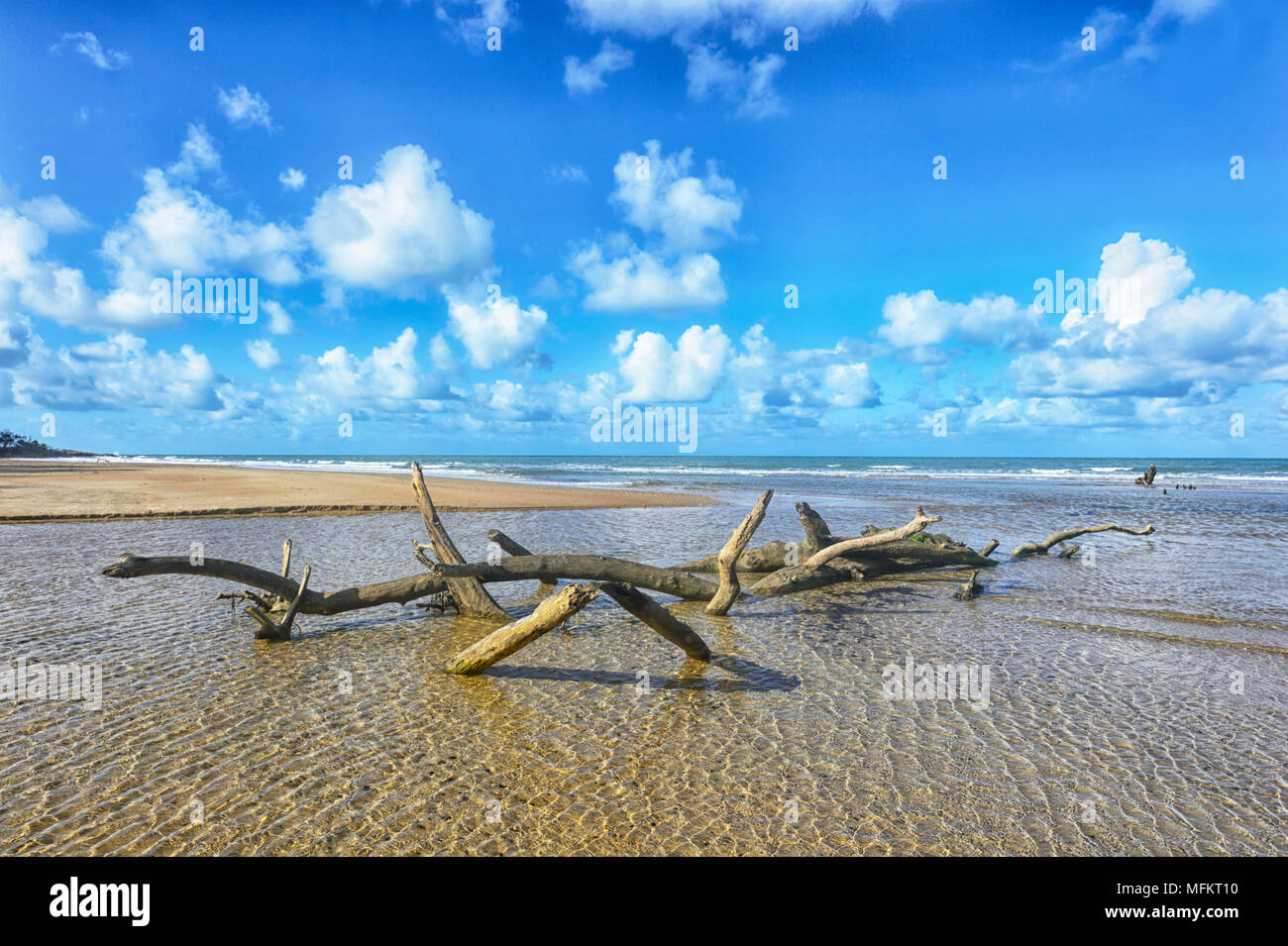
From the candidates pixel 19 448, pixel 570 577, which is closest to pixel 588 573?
pixel 570 577

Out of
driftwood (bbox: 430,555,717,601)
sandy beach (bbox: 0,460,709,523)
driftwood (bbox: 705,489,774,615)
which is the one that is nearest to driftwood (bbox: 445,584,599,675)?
driftwood (bbox: 430,555,717,601)

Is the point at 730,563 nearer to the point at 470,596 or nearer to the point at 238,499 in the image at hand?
the point at 470,596

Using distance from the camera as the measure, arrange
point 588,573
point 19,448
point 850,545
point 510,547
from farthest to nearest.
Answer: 1. point 19,448
2. point 850,545
3. point 510,547
4. point 588,573

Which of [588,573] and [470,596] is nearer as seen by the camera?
[470,596]

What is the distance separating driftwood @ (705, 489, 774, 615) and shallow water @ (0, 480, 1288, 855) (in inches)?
14.4

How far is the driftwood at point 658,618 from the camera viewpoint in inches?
298

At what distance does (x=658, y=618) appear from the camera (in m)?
8.19

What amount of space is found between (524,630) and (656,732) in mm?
1879

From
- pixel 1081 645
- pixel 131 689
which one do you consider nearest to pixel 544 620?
pixel 131 689

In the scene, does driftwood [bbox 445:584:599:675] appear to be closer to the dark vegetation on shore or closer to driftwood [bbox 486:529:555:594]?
driftwood [bbox 486:529:555:594]

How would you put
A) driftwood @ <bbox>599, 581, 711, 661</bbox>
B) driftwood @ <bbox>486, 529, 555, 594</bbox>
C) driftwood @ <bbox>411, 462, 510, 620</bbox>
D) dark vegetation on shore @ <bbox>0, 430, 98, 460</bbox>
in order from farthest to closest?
dark vegetation on shore @ <bbox>0, 430, 98, 460</bbox> < driftwood @ <bbox>486, 529, 555, 594</bbox> < driftwood @ <bbox>411, 462, 510, 620</bbox> < driftwood @ <bbox>599, 581, 711, 661</bbox>

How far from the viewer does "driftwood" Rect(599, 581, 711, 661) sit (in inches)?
298

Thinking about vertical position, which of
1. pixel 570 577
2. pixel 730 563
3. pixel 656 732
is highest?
pixel 730 563
